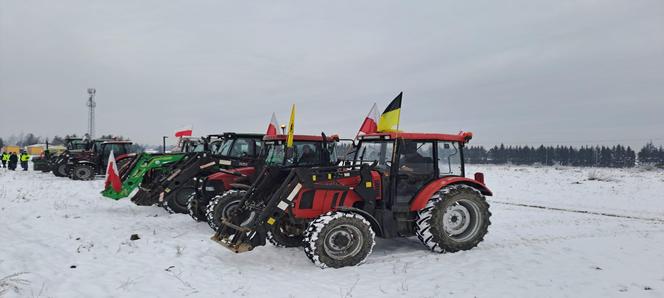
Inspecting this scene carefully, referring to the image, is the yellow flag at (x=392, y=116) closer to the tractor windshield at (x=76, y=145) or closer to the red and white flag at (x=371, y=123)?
the red and white flag at (x=371, y=123)

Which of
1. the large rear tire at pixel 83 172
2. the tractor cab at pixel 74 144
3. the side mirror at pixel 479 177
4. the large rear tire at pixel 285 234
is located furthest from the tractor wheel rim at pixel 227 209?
the tractor cab at pixel 74 144

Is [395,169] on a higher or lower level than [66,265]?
higher

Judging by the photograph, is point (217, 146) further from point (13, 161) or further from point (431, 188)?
point (13, 161)

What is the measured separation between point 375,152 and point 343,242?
6.02ft

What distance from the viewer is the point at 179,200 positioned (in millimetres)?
10922

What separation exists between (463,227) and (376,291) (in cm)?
290

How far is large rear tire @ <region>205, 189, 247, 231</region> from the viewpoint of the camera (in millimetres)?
8469

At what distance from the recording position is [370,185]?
706 cm

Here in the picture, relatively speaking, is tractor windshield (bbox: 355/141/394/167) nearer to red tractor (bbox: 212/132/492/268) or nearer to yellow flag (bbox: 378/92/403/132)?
red tractor (bbox: 212/132/492/268)

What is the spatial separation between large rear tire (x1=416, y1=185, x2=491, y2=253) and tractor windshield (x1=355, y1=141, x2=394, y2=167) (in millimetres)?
1033

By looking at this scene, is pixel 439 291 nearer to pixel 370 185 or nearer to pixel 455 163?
pixel 370 185

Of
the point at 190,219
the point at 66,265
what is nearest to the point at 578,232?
the point at 190,219

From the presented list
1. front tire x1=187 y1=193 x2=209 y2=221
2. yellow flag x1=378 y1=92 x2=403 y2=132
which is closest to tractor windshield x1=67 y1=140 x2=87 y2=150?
front tire x1=187 y1=193 x2=209 y2=221

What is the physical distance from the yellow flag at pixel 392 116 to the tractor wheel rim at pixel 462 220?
1.74 m
